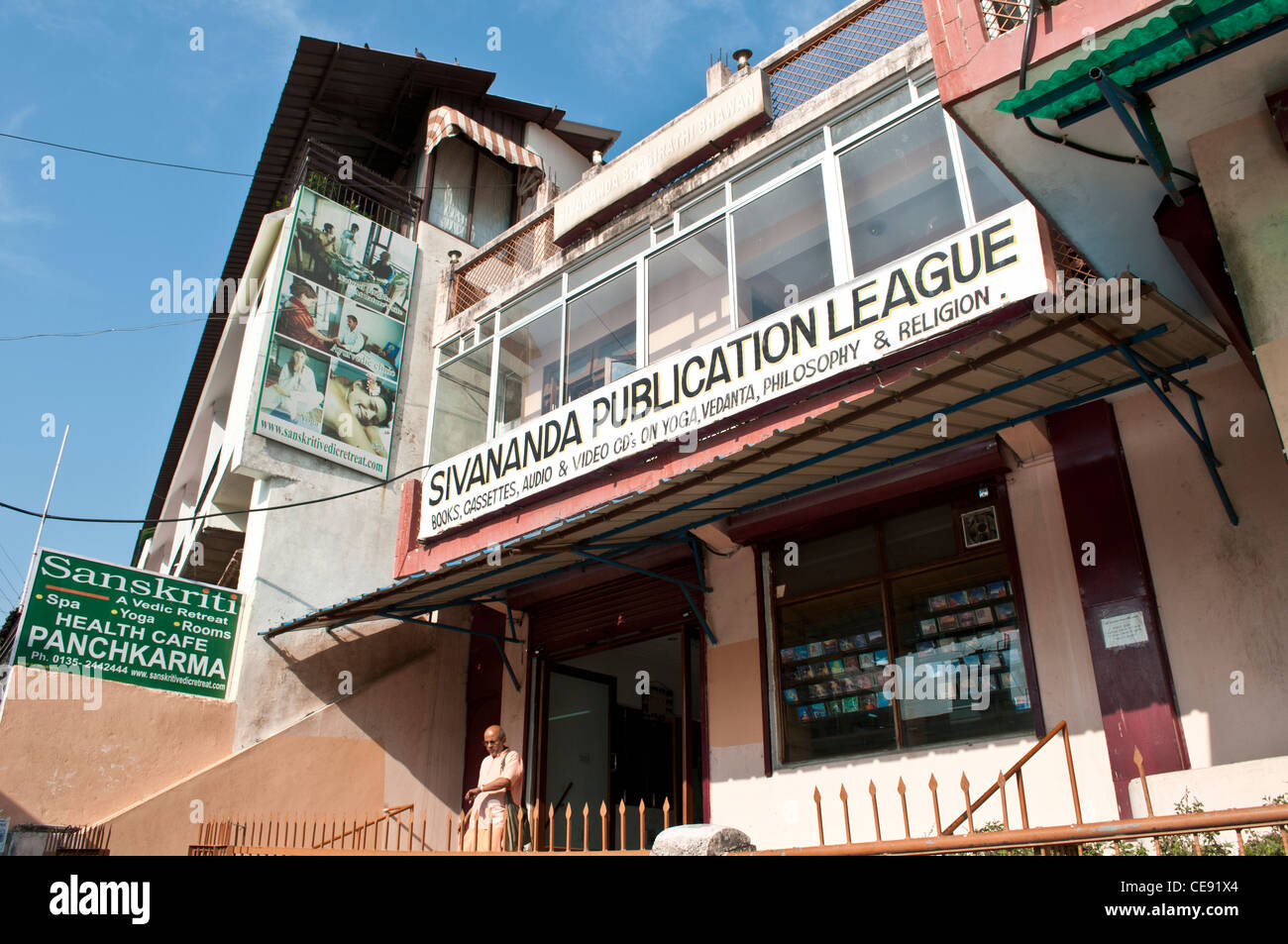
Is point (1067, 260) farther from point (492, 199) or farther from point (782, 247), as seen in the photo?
point (492, 199)

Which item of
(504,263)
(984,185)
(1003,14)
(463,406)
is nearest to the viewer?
(1003,14)

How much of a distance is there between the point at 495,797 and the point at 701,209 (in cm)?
690

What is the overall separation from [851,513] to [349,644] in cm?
719

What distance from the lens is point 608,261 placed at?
11.7 meters

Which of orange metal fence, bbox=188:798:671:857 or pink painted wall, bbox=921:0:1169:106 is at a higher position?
pink painted wall, bbox=921:0:1169:106

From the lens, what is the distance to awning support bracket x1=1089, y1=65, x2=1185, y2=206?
4.79 metres

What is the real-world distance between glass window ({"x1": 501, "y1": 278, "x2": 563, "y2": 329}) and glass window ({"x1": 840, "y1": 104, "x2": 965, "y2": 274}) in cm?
442

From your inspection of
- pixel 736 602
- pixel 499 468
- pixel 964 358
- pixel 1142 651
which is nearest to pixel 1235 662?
pixel 1142 651

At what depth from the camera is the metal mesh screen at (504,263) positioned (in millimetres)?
13219

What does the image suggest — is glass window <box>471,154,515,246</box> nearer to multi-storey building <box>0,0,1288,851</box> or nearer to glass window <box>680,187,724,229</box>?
multi-storey building <box>0,0,1288,851</box>

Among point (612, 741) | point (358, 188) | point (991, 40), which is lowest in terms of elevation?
point (612, 741)

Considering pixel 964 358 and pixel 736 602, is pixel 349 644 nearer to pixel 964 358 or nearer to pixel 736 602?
pixel 736 602

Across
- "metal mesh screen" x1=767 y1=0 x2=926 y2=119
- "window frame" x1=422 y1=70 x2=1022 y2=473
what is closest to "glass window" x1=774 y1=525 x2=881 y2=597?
"window frame" x1=422 y1=70 x2=1022 y2=473

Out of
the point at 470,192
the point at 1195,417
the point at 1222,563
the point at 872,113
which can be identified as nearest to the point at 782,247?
the point at 872,113
